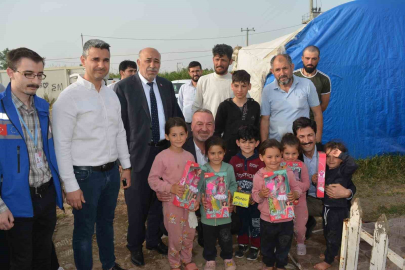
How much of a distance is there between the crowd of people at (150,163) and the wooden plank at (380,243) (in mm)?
718

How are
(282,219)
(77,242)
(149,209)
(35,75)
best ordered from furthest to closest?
(149,209)
(282,219)
(77,242)
(35,75)

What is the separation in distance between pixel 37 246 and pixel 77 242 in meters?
0.32

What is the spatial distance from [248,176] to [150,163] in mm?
1059

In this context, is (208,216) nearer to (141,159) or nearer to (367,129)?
(141,159)

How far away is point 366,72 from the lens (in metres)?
6.54

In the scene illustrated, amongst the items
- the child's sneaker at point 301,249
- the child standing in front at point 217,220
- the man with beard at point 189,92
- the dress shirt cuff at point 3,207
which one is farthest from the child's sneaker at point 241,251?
the man with beard at point 189,92

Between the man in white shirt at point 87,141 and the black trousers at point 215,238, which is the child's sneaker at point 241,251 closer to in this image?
the black trousers at point 215,238

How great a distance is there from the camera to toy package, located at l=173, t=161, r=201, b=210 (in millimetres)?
3035

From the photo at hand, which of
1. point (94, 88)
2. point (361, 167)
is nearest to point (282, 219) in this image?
point (94, 88)

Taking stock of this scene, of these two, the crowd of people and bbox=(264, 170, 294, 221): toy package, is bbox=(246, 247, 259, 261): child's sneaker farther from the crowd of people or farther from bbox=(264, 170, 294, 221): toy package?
bbox=(264, 170, 294, 221): toy package

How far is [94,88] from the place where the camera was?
8.95ft

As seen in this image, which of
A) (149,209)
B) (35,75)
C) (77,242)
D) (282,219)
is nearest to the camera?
(35,75)

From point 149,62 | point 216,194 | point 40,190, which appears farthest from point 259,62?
point 40,190

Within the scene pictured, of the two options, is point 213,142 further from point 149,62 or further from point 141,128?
point 149,62
